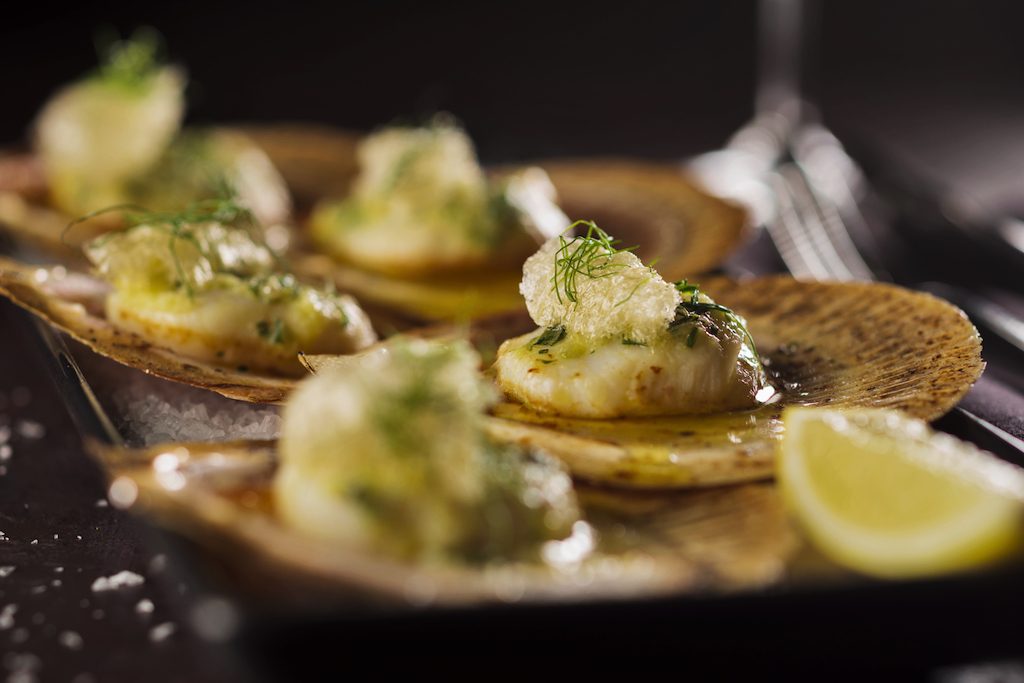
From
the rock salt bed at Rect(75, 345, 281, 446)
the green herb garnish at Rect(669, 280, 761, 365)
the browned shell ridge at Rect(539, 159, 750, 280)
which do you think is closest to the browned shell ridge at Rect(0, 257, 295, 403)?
the rock salt bed at Rect(75, 345, 281, 446)

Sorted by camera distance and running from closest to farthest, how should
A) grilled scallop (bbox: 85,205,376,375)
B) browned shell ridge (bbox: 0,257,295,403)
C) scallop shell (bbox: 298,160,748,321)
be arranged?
browned shell ridge (bbox: 0,257,295,403)
grilled scallop (bbox: 85,205,376,375)
scallop shell (bbox: 298,160,748,321)

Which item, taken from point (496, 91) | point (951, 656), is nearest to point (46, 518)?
point (951, 656)

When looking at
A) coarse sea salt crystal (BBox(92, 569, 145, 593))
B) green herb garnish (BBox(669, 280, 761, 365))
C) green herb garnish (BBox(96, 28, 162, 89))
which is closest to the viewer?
coarse sea salt crystal (BBox(92, 569, 145, 593))

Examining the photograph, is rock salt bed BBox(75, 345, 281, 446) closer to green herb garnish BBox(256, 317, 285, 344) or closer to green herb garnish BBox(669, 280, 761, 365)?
green herb garnish BBox(256, 317, 285, 344)

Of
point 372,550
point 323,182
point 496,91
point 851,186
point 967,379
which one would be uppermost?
point 496,91

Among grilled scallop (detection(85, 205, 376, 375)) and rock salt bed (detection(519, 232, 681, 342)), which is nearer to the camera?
rock salt bed (detection(519, 232, 681, 342))

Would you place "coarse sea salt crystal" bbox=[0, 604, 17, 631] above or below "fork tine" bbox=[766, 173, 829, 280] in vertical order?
below

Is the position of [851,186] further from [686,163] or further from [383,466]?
[383,466]
